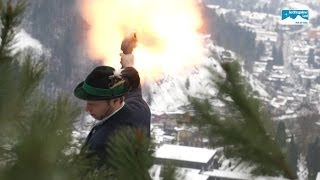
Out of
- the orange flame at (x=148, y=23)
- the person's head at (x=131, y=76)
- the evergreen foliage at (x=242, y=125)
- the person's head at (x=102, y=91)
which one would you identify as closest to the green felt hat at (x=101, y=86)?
the person's head at (x=102, y=91)

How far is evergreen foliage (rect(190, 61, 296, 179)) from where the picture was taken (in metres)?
0.93

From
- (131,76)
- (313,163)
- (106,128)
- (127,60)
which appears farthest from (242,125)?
(127,60)

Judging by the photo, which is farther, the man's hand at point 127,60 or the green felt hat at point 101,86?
the man's hand at point 127,60

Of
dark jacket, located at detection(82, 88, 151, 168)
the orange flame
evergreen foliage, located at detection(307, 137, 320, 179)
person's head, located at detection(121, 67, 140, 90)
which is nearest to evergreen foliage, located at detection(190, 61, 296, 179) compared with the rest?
evergreen foliage, located at detection(307, 137, 320, 179)

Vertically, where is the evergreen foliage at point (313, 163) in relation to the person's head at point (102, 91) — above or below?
below

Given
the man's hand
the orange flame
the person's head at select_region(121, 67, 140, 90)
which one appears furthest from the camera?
the orange flame

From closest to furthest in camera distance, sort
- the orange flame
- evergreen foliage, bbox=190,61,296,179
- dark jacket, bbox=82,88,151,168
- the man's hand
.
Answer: evergreen foliage, bbox=190,61,296,179, dark jacket, bbox=82,88,151,168, the man's hand, the orange flame

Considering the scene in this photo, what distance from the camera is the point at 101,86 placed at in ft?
4.74

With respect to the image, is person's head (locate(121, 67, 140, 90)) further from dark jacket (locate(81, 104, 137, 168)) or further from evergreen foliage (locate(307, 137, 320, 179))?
evergreen foliage (locate(307, 137, 320, 179))

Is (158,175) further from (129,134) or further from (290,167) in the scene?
(290,167)

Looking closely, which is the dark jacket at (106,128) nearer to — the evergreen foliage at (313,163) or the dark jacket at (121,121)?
the dark jacket at (121,121)

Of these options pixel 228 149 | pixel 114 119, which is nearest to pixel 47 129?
pixel 228 149

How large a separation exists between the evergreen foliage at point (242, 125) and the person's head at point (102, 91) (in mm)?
492

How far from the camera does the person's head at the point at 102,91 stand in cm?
144
